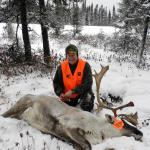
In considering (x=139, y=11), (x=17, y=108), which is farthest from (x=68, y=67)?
(x=139, y=11)

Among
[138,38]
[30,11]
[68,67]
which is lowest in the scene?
[138,38]

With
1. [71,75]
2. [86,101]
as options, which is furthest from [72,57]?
[86,101]

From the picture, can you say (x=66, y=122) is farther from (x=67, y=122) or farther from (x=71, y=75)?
(x=71, y=75)

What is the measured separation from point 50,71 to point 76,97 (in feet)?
10.8

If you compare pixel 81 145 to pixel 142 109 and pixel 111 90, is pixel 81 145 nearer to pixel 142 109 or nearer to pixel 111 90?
pixel 142 109

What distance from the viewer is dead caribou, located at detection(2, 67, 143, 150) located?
5594 millimetres

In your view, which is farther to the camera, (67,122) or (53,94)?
(53,94)

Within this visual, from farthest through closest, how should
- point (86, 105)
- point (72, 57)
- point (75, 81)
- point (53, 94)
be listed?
point (53, 94) → point (75, 81) → point (86, 105) → point (72, 57)

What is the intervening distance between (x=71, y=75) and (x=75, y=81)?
164mm

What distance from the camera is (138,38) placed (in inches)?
1016

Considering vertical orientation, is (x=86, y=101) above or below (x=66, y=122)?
below

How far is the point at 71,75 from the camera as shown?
24.8 feet

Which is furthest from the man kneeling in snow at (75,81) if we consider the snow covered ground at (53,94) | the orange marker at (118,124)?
the orange marker at (118,124)

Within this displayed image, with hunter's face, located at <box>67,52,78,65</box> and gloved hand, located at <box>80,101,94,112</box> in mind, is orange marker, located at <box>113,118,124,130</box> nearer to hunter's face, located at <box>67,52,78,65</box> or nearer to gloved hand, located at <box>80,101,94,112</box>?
gloved hand, located at <box>80,101,94,112</box>
